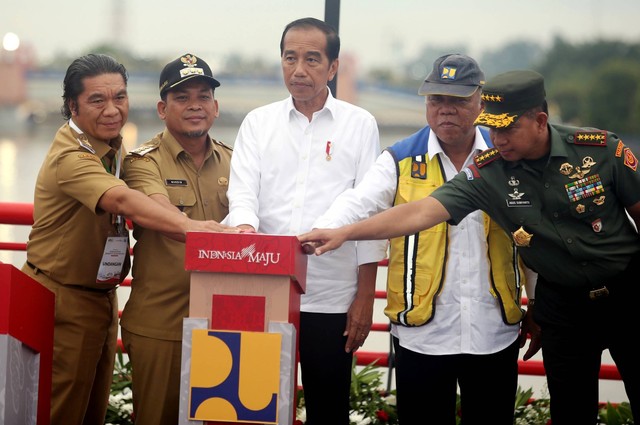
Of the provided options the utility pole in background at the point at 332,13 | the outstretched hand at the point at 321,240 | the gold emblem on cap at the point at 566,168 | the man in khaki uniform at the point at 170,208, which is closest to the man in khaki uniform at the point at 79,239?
the man in khaki uniform at the point at 170,208

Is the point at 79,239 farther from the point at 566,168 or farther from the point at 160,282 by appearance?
the point at 566,168

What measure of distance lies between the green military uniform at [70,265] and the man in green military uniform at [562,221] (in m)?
0.86

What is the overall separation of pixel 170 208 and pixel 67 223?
0.42 metres

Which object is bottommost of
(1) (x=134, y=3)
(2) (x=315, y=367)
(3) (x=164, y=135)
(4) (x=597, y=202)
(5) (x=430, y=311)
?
(2) (x=315, y=367)

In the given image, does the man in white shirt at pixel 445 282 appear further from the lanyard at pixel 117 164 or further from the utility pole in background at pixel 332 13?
the utility pole in background at pixel 332 13

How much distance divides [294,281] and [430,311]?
0.59 meters

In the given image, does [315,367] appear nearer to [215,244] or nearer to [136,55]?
[215,244]

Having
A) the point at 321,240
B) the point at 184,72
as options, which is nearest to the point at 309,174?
the point at 321,240

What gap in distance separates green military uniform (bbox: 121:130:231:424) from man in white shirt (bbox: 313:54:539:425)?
54 cm

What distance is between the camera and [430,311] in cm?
333

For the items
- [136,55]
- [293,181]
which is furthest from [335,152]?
[136,55]

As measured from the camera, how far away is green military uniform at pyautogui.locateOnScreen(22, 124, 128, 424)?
3465mm

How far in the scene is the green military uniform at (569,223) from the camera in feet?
10.4

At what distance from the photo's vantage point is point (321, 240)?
3.25 metres
